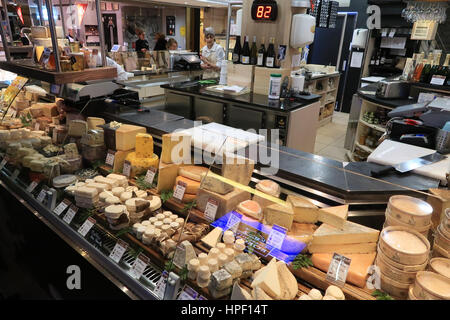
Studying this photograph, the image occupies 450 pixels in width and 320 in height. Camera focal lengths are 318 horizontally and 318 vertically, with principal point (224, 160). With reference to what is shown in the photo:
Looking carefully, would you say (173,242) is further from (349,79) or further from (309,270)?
(349,79)

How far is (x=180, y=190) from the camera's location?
1966 mm

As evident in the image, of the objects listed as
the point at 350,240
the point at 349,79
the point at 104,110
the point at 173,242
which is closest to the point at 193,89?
the point at 104,110

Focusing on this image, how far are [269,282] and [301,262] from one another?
22 cm

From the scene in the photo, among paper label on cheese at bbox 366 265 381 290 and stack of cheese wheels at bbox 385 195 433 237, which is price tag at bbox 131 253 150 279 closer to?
paper label on cheese at bbox 366 265 381 290

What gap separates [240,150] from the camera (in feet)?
6.61

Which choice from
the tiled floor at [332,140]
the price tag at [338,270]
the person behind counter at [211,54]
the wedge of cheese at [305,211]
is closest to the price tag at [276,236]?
the wedge of cheese at [305,211]

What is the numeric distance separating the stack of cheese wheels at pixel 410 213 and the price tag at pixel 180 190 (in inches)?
44.0

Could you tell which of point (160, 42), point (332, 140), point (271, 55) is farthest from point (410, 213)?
point (160, 42)

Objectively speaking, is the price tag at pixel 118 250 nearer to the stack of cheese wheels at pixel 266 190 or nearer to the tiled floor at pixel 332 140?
the stack of cheese wheels at pixel 266 190

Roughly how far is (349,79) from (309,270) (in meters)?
8.22

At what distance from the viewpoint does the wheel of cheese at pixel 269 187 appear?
1.76 meters

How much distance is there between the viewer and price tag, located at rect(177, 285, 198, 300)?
141 cm

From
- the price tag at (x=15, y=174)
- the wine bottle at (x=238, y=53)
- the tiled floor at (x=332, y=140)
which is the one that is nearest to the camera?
the price tag at (x=15, y=174)

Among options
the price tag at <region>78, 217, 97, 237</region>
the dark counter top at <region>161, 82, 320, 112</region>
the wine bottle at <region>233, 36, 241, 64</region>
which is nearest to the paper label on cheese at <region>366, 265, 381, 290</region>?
the price tag at <region>78, 217, 97, 237</region>
